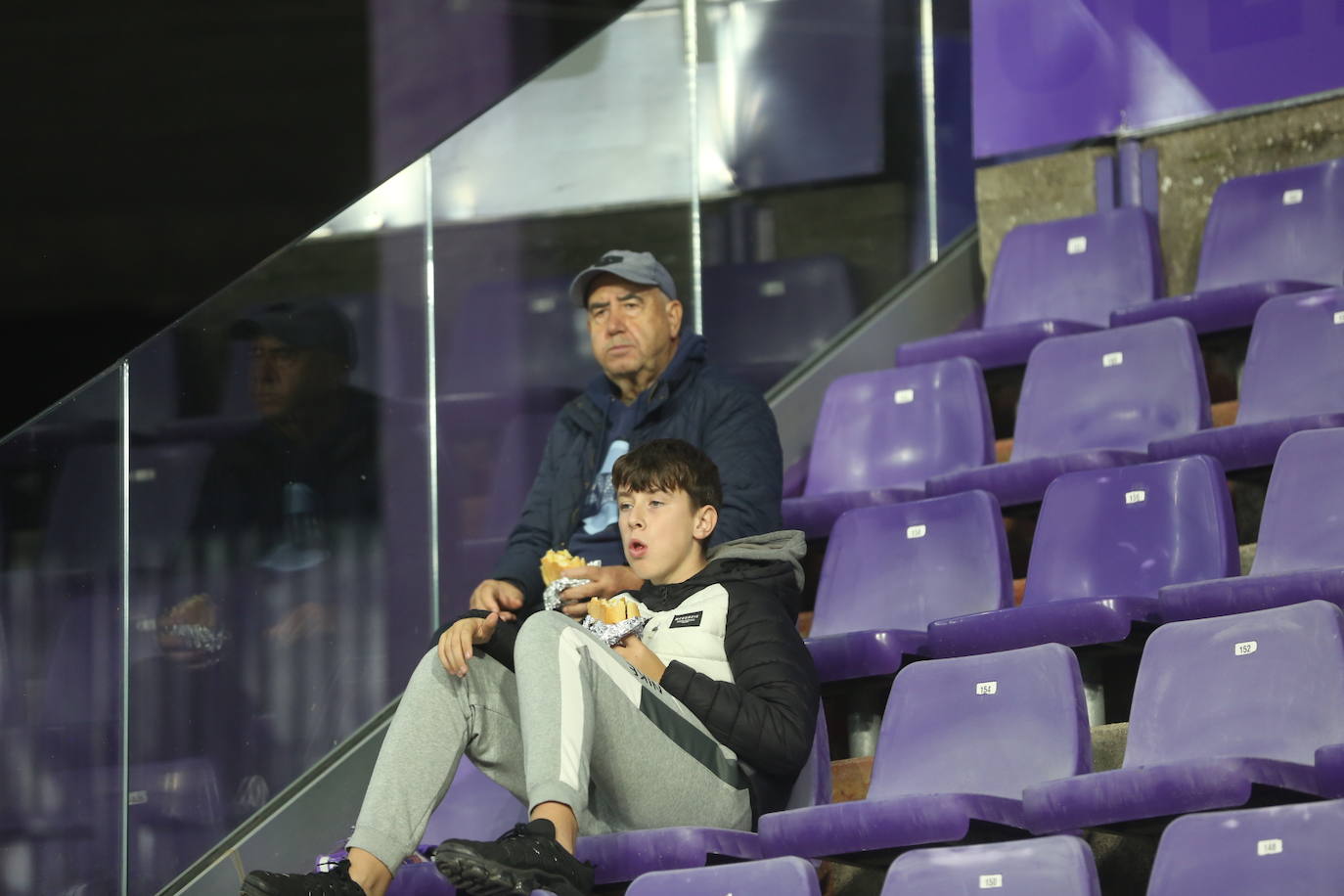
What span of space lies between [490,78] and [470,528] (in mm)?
2960

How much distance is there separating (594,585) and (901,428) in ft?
3.05

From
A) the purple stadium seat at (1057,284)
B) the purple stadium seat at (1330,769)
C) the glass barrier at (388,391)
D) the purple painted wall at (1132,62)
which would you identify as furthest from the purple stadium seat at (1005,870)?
the purple painted wall at (1132,62)

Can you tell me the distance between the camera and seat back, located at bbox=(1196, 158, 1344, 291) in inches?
139

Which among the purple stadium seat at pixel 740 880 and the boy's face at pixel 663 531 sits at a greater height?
the boy's face at pixel 663 531

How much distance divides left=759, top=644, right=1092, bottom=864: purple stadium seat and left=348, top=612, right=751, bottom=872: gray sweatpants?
162mm

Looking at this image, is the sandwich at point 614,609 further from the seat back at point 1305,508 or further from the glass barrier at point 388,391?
the seat back at point 1305,508

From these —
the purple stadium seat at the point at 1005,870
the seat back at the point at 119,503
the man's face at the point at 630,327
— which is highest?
the man's face at the point at 630,327

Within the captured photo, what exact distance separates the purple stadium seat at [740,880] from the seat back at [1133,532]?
820 millimetres

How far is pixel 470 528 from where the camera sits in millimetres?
3426

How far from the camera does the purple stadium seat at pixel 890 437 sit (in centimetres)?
332

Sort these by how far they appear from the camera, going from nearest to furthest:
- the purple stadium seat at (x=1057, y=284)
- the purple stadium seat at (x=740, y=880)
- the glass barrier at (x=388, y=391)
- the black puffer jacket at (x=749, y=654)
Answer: the purple stadium seat at (x=740, y=880)
the black puffer jacket at (x=749, y=654)
the glass barrier at (x=388, y=391)
the purple stadium seat at (x=1057, y=284)

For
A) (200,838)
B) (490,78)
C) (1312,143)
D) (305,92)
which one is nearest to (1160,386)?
(1312,143)

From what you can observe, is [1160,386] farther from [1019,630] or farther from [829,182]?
[829,182]

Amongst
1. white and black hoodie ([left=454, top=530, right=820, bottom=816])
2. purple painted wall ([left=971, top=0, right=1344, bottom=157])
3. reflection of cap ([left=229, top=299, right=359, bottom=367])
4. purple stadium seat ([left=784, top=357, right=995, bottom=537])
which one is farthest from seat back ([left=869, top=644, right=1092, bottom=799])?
purple painted wall ([left=971, top=0, right=1344, bottom=157])
